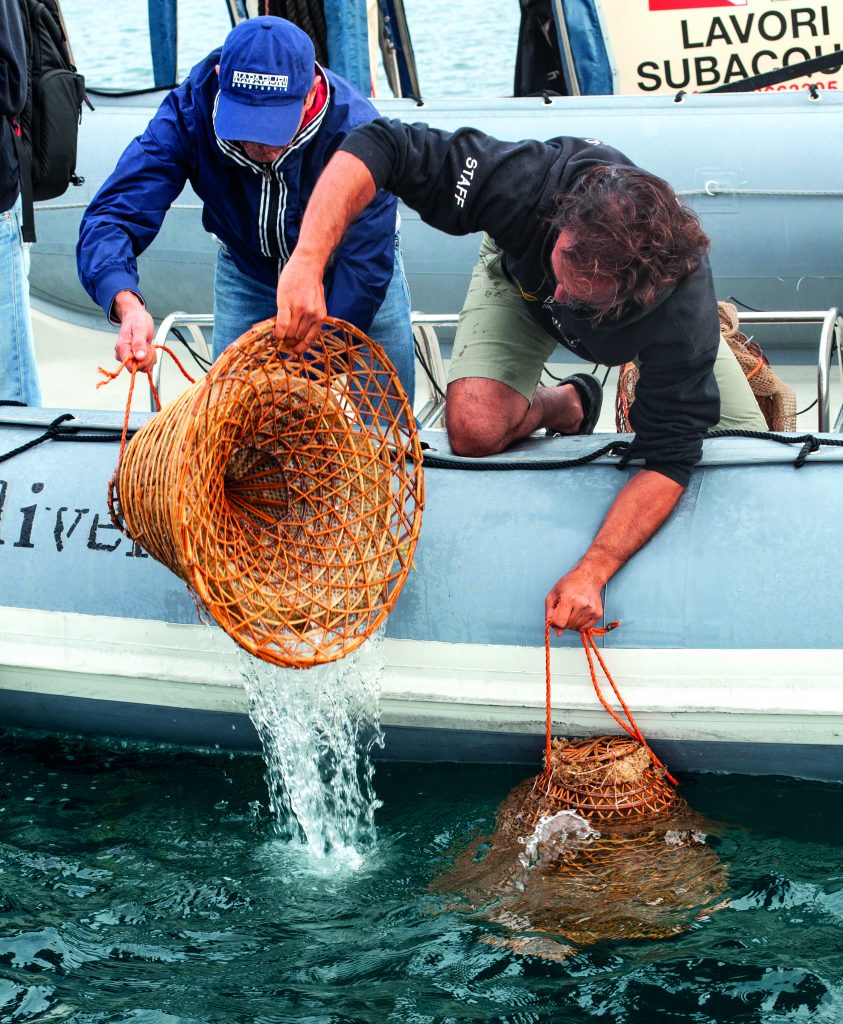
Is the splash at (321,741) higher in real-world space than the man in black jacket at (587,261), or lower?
lower

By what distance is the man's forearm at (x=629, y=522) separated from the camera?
8.64ft

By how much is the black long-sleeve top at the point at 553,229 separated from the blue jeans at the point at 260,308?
0.43 meters

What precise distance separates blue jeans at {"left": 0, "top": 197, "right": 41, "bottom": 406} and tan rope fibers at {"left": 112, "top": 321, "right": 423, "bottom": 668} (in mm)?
804

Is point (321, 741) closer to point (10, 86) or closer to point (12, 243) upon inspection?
point (12, 243)

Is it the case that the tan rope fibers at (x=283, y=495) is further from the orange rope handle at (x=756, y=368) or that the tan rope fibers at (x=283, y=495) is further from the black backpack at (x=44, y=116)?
the orange rope handle at (x=756, y=368)

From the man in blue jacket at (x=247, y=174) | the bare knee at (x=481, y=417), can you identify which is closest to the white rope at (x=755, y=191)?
the bare knee at (x=481, y=417)

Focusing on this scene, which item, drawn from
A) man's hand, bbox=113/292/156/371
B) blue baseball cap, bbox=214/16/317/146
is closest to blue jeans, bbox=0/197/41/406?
man's hand, bbox=113/292/156/371

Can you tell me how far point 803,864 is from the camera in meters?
2.65

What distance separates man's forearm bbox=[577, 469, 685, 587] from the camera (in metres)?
2.63

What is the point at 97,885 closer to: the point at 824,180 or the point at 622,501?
the point at 622,501

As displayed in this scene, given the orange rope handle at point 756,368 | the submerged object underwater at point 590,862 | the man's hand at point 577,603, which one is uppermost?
the orange rope handle at point 756,368

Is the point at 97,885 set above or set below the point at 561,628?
below

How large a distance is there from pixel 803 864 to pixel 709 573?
617 mm

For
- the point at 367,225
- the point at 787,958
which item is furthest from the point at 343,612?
the point at 787,958
